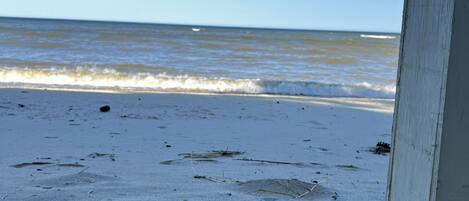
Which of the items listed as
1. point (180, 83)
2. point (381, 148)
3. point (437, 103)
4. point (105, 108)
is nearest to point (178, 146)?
point (381, 148)

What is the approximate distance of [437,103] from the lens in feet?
5.38

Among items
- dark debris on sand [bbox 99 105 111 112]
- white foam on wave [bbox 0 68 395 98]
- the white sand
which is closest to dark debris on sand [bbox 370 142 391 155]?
the white sand

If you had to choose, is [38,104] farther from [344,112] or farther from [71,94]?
[344,112]

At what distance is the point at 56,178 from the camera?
3965 mm

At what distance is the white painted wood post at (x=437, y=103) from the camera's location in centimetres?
158

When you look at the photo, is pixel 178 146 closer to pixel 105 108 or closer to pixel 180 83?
pixel 105 108

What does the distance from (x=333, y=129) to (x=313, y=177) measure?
293 centimetres

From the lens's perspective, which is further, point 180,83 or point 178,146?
point 180,83

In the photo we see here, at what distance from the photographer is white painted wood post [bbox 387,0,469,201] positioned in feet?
5.19

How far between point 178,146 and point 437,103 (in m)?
4.14

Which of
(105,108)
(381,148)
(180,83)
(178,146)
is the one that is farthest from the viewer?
(180,83)

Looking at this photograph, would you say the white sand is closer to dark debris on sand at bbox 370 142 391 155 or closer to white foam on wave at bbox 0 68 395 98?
dark debris on sand at bbox 370 142 391 155

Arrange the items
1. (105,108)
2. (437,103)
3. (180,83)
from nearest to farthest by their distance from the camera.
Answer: (437,103)
(105,108)
(180,83)

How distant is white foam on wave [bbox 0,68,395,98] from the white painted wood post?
38.1 ft
